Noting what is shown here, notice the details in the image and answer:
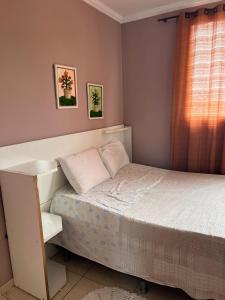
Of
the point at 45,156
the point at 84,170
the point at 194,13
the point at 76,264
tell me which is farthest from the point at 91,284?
the point at 194,13

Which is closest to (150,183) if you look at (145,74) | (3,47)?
(145,74)

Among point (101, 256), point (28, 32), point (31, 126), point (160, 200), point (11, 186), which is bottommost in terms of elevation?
point (101, 256)

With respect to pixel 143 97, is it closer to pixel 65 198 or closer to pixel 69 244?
pixel 65 198

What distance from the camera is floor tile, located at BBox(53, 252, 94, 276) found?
194cm

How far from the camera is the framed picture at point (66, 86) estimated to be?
2115 millimetres

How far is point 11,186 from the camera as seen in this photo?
1.58m

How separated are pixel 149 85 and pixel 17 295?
267cm

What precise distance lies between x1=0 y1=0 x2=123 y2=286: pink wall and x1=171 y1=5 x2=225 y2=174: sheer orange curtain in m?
0.97

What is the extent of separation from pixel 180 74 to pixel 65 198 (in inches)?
76.0

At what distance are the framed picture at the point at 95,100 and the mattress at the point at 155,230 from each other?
2.93ft

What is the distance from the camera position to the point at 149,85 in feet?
9.70

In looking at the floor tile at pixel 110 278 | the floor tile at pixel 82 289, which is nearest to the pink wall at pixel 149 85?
the floor tile at pixel 110 278

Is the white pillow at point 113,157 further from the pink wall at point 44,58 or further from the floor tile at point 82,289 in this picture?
the floor tile at point 82,289

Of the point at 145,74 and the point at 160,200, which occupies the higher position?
the point at 145,74
